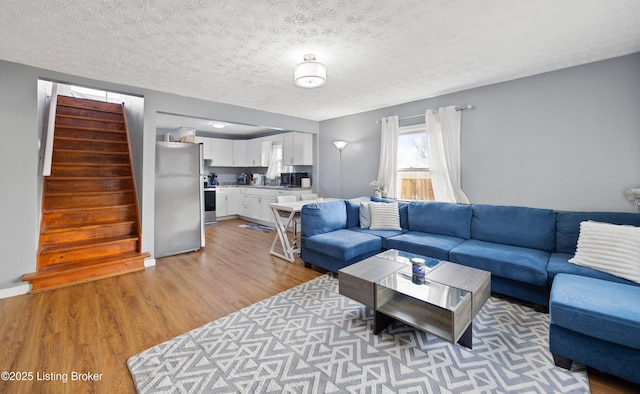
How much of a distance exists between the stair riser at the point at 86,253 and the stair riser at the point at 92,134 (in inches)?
74.2

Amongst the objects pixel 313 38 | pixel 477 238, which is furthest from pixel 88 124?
pixel 477 238

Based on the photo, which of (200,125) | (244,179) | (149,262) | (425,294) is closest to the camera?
(425,294)

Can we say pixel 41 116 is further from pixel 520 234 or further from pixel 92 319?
pixel 520 234

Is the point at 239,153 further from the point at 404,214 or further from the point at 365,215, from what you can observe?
the point at 404,214

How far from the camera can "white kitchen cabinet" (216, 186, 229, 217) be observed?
22.5ft

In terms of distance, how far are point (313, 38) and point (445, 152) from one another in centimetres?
253

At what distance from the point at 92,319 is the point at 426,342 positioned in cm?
276

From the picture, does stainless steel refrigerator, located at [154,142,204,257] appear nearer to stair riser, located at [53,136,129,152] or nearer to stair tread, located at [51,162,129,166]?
stair tread, located at [51,162,129,166]

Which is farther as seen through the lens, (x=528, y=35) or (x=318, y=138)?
(x=318, y=138)

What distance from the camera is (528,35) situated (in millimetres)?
2227

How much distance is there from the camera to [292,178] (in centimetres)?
611

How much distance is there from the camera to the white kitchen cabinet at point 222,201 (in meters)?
6.87

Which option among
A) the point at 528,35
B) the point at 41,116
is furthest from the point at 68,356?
the point at 528,35

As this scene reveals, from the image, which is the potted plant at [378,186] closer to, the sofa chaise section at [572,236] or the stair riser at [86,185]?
the sofa chaise section at [572,236]
